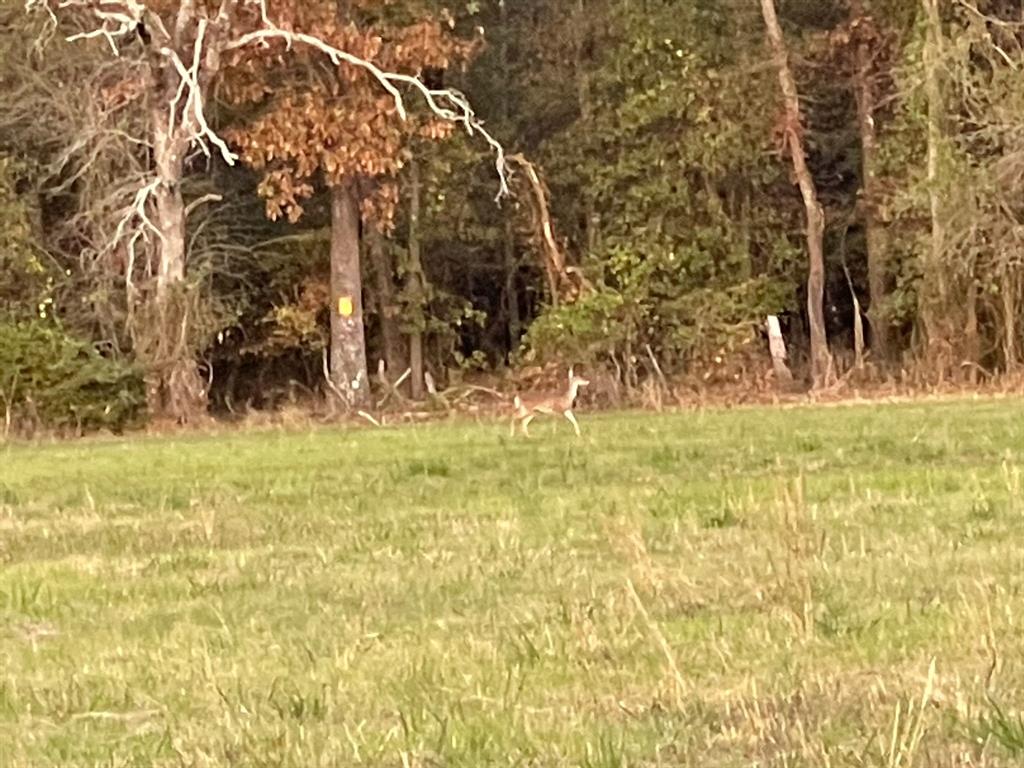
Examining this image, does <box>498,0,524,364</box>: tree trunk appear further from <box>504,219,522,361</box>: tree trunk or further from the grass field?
the grass field

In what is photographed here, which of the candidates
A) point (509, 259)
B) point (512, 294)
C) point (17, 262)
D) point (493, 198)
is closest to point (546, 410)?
point (17, 262)

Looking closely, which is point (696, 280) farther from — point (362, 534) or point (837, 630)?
point (837, 630)

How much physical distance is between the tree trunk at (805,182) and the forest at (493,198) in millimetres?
59

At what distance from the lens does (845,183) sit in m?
32.8

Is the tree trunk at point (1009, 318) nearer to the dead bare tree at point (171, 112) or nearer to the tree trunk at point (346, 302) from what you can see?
the dead bare tree at point (171, 112)

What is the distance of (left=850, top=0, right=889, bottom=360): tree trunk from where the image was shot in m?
30.4

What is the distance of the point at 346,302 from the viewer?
96.3 feet

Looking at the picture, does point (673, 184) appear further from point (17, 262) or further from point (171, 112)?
point (17, 262)

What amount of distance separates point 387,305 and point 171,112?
7029mm

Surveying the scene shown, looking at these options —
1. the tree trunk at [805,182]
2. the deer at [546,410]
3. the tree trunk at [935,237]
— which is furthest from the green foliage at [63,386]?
the tree trunk at [935,237]

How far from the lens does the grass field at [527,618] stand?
5086 mm

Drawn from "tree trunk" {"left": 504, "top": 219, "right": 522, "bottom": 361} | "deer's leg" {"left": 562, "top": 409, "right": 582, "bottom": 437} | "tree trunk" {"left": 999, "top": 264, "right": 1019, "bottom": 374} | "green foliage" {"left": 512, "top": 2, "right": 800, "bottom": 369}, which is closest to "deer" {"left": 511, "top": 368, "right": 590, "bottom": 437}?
"deer's leg" {"left": 562, "top": 409, "right": 582, "bottom": 437}

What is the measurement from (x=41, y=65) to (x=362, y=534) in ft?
66.7

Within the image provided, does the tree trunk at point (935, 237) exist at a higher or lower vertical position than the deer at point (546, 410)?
→ higher
